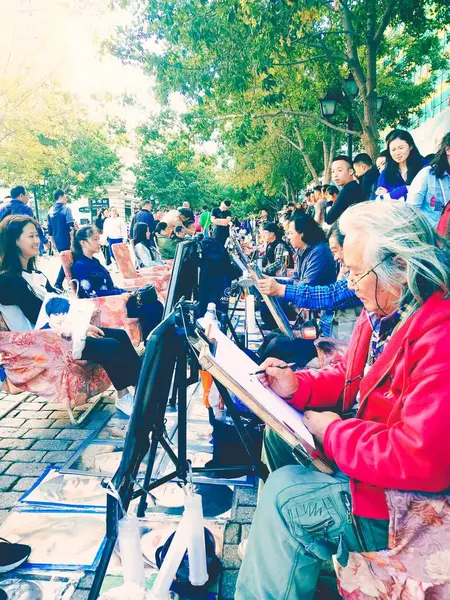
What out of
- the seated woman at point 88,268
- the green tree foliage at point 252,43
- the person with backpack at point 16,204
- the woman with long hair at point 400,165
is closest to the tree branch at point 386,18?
the green tree foliage at point 252,43

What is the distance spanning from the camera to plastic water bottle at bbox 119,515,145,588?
170 centimetres

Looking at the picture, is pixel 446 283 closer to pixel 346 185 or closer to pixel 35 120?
pixel 346 185

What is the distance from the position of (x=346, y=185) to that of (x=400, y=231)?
4.13m

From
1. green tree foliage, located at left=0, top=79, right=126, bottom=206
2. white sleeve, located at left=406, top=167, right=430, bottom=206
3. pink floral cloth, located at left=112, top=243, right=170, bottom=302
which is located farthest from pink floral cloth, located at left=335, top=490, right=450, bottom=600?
green tree foliage, located at left=0, top=79, right=126, bottom=206

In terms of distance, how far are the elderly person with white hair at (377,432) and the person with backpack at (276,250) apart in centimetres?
575

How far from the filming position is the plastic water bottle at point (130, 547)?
1.70m

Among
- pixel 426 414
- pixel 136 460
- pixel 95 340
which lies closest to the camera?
pixel 426 414

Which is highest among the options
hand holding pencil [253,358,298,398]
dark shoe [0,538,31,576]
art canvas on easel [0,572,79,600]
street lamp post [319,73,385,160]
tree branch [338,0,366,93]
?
tree branch [338,0,366,93]

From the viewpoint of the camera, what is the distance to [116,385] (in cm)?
376

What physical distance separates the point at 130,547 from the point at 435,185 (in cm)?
355

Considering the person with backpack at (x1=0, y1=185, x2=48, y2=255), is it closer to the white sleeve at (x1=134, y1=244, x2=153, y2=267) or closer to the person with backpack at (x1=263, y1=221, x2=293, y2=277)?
the white sleeve at (x1=134, y1=244, x2=153, y2=267)

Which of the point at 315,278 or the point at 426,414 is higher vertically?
the point at 426,414

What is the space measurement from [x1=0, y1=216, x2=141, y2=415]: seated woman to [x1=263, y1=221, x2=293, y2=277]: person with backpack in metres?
4.08

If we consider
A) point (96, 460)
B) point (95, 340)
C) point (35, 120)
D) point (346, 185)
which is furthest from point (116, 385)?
point (35, 120)
